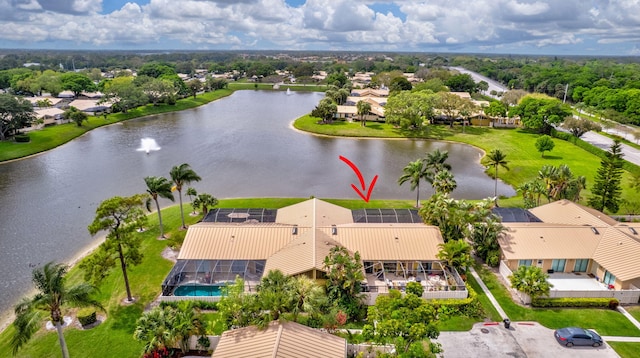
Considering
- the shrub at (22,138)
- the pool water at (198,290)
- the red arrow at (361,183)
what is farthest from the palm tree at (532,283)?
the shrub at (22,138)

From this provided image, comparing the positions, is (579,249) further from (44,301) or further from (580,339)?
(44,301)

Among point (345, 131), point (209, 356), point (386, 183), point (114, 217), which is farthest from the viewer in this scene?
point (345, 131)

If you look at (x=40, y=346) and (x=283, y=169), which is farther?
(x=283, y=169)

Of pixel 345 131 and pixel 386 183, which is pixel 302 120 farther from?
pixel 386 183

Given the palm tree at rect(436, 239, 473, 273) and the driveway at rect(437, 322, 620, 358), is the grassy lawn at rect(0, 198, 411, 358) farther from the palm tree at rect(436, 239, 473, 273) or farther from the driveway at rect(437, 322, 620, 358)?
the palm tree at rect(436, 239, 473, 273)

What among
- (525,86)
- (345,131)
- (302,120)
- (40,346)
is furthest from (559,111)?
(40,346)

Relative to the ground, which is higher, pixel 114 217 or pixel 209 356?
pixel 114 217

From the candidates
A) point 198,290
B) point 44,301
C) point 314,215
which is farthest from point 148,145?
point 44,301
